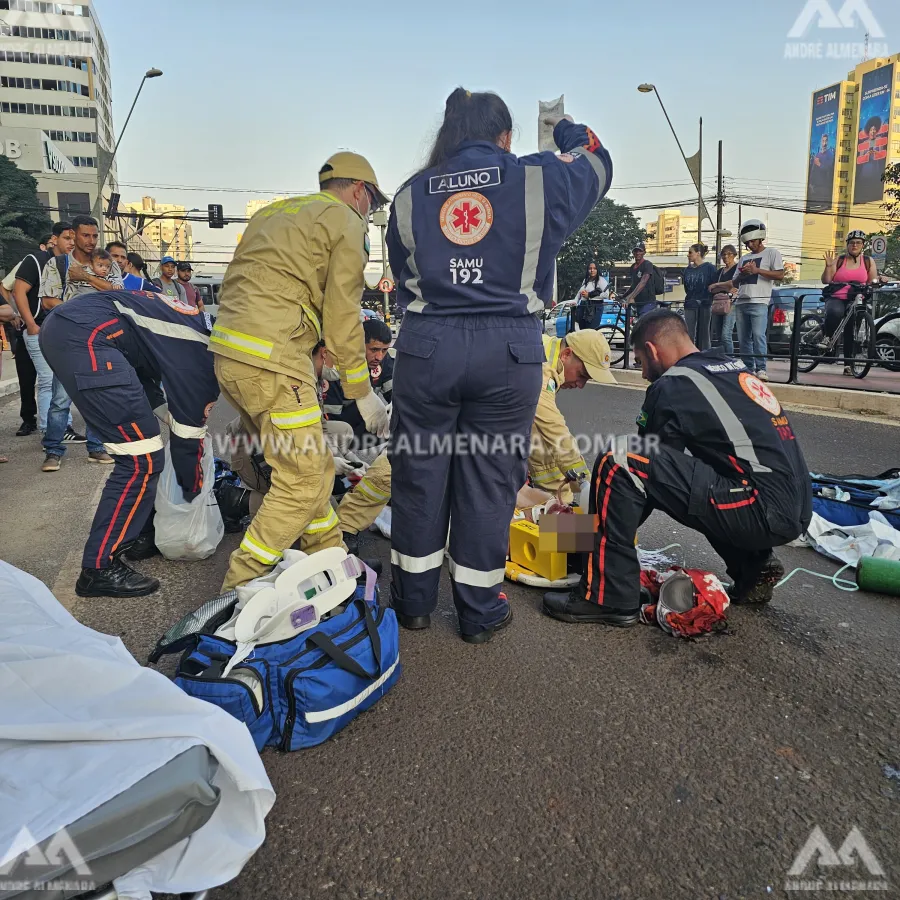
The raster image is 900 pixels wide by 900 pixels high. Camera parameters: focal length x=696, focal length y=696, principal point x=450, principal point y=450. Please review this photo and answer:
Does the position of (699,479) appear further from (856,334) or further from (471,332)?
(856,334)

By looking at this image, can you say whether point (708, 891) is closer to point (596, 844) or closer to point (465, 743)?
point (596, 844)

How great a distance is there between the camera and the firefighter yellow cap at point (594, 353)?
3.91 metres

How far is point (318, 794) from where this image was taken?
190 cm

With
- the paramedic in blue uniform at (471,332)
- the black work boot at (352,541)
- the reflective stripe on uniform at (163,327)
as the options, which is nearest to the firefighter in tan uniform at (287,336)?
the paramedic in blue uniform at (471,332)

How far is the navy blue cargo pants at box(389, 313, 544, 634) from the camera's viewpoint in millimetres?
2572

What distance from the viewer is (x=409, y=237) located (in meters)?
2.62

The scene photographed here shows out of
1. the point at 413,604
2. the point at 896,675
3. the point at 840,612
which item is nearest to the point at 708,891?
the point at 896,675

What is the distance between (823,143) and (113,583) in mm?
90052

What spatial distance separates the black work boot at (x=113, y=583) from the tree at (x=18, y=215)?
41.9 m

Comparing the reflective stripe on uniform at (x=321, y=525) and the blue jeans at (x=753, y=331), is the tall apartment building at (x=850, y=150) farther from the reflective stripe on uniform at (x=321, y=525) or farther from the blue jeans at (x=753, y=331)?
the reflective stripe on uniform at (x=321, y=525)

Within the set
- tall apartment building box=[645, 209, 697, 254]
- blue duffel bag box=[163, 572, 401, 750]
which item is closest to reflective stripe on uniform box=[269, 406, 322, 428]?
blue duffel bag box=[163, 572, 401, 750]

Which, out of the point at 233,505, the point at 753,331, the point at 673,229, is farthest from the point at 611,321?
the point at 673,229

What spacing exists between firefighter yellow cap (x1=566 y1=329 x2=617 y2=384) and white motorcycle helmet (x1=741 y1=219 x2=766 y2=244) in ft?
21.6

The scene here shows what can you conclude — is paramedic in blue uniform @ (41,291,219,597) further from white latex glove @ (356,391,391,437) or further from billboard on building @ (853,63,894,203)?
billboard on building @ (853,63,894,203)
